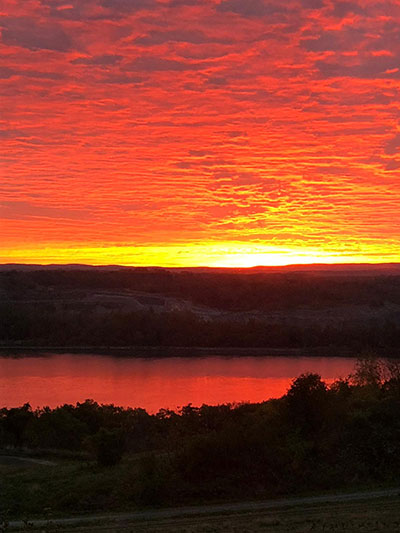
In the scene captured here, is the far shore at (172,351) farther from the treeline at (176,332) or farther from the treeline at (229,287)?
the treeline at (229,287)

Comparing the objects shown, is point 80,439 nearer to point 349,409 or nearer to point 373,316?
point 349,409

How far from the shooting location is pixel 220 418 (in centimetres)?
1439

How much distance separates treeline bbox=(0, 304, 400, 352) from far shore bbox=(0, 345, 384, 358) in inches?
25.6

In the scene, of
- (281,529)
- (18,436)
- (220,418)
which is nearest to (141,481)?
(281,529)

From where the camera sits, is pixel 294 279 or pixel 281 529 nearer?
pixel 281 529

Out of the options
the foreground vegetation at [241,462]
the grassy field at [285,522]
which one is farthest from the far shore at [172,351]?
the grassy field at [285,522]

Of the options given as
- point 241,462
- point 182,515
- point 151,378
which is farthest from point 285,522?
point 151,378

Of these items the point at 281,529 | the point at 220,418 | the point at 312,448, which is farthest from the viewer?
the point at 220,418

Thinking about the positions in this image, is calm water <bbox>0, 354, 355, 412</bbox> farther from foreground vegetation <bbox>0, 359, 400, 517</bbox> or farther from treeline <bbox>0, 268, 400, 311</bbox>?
treeline <bbox>0, 268, 400, 311</bbox>

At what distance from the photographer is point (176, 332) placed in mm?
49594

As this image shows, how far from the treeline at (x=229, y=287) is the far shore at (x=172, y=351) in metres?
12.6

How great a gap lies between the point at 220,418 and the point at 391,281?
56.4m

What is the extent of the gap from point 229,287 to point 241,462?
175ft

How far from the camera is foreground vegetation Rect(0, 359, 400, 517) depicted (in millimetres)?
10031
